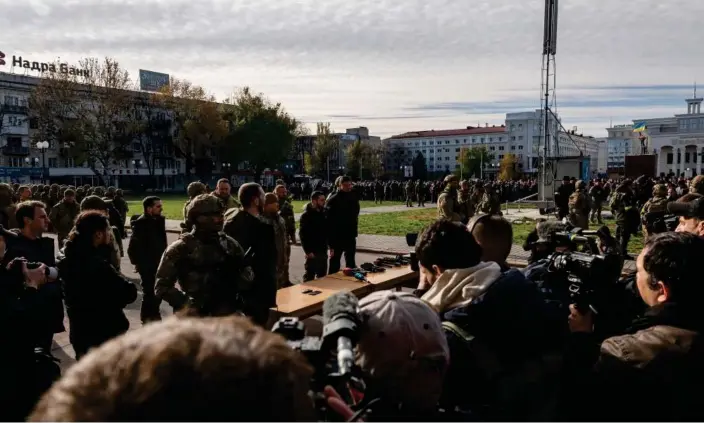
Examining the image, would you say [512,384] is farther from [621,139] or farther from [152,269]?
[621,139]

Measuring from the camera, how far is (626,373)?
2.21m

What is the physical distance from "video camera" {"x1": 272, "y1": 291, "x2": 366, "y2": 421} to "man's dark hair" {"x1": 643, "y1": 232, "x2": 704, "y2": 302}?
1670mm

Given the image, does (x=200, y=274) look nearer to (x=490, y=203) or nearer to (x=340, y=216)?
(x=340, y=216)

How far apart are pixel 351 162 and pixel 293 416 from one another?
283 ft

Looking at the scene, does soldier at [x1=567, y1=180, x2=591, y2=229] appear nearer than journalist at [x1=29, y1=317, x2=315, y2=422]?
No

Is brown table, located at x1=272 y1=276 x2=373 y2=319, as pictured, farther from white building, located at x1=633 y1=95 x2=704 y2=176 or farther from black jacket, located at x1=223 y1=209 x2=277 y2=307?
white building, located at x1=633 y1=95 x2=704 y2=176

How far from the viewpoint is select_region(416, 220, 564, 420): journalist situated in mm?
2115

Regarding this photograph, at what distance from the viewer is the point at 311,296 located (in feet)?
19.6

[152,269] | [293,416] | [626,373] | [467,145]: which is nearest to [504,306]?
[626,373]

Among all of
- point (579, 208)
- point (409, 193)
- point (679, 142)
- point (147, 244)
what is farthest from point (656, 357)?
point (679, 142)

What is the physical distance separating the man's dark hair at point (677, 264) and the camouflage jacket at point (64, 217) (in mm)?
11004

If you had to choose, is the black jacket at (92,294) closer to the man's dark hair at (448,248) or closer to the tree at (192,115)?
the man's dark hair at (448,248)

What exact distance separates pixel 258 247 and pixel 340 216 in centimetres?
424

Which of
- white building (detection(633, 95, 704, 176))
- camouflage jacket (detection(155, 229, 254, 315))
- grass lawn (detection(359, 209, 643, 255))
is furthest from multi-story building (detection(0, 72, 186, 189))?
white building (detection(633, 95, 704, 176))
